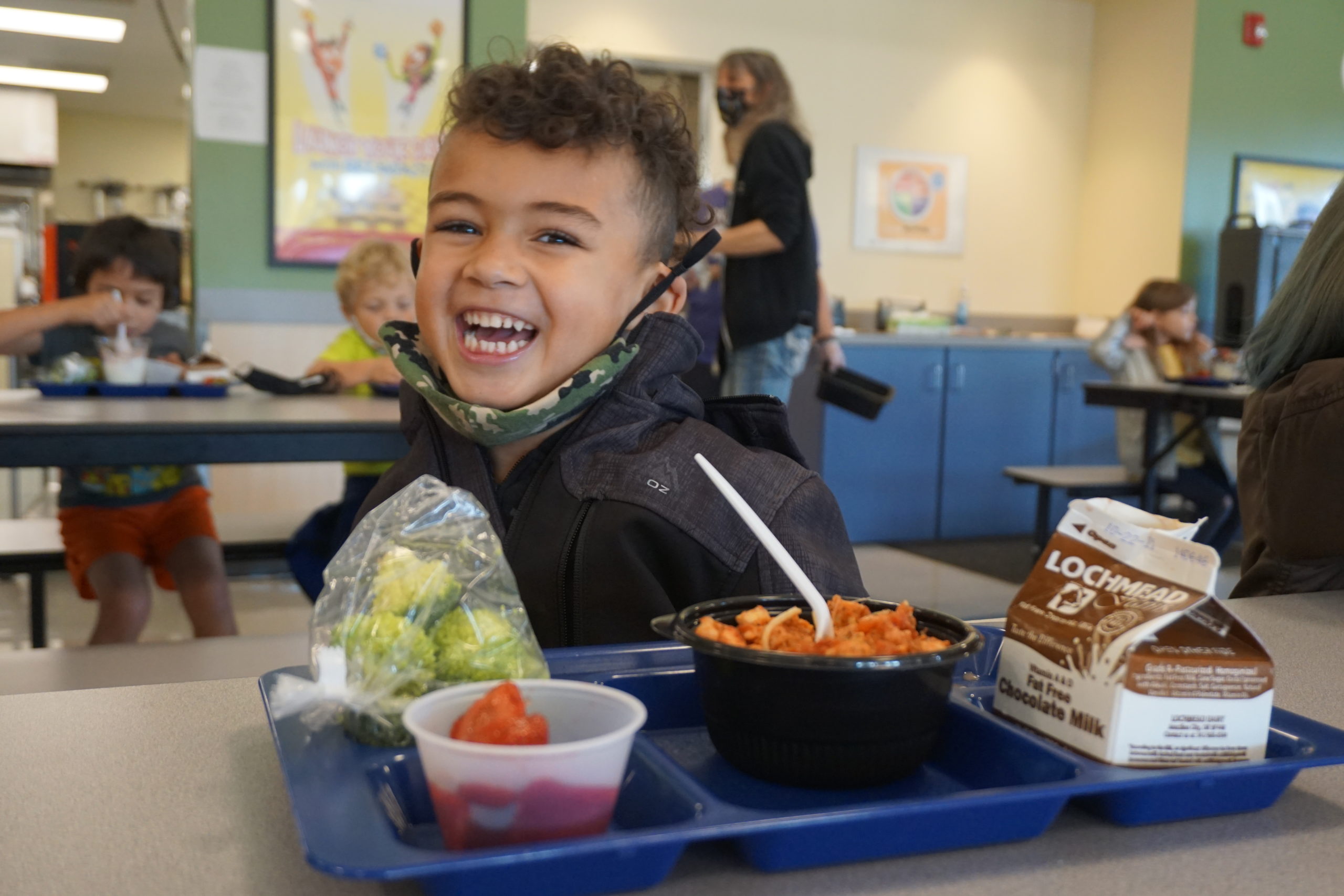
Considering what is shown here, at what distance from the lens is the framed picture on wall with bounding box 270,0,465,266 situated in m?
3.96

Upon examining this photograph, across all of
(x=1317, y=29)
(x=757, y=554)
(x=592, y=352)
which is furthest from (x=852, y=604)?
(x=1317, y=29)

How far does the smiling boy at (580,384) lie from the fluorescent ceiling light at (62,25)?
6.40 meters

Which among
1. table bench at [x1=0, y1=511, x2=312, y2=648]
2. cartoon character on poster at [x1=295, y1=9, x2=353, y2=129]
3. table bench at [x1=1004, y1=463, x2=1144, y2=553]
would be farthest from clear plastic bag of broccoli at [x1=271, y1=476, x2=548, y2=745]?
cartoon character on poster at [x1=295, y1=9, x2=353, y2=129]

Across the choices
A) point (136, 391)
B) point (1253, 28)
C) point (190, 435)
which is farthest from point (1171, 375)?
point (190, 435)

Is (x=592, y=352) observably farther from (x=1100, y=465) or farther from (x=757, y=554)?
(x=1100, y=465)

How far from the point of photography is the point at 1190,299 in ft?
15.5

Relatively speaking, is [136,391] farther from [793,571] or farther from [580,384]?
[793,571]

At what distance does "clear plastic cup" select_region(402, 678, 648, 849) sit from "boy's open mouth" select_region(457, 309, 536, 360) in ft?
1.86

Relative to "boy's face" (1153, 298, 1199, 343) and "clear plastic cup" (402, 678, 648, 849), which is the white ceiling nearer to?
"boy's face" (1153, 298, 1199, 343)

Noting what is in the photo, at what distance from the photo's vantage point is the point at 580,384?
3.21 feet

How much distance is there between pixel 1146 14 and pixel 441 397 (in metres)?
6.27

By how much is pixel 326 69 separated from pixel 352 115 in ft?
0.57

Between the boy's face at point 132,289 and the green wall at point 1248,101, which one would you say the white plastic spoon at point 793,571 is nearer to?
the boy's face at point 132,289

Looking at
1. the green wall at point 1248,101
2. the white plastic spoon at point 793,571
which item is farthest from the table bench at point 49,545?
the green wall at point 1248,101
